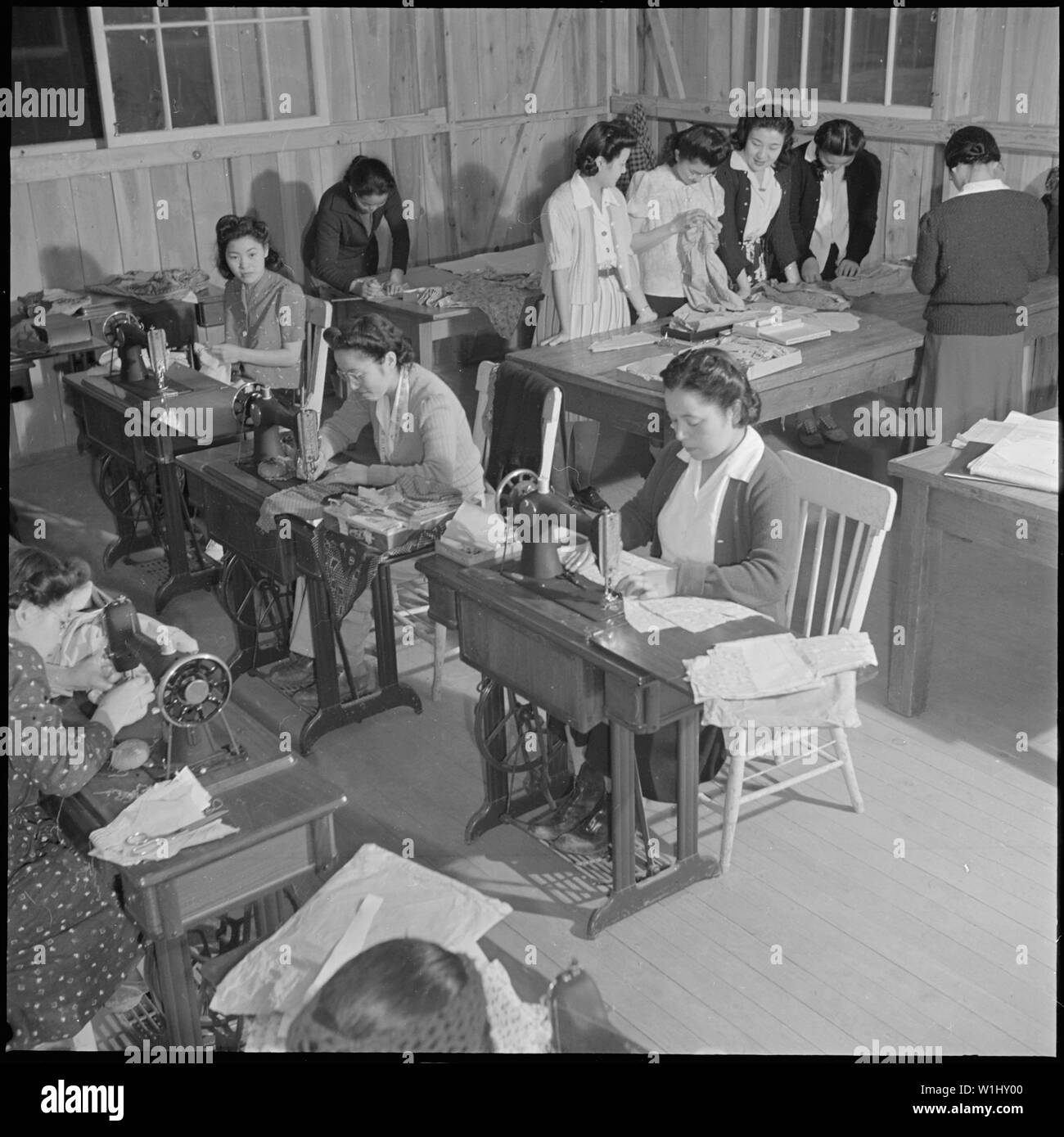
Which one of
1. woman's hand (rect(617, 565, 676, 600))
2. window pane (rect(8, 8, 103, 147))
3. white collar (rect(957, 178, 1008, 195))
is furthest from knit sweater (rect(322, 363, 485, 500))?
window pane (rect(8, 8, 103, 147))

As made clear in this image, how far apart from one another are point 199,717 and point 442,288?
4.21 meters

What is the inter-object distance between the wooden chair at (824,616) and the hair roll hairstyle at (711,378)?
0.34 m

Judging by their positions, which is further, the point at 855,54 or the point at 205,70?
the point at 855,54

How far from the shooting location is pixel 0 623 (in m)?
2.78

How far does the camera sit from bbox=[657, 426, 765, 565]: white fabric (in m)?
3.57

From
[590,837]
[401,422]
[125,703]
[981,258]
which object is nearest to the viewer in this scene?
[125,703]

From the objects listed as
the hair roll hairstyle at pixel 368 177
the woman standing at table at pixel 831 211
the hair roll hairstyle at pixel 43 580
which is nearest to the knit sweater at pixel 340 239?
the hair roll hairstyle at pixel 368 177

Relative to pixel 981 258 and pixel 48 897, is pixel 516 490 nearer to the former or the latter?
pixel 48 897

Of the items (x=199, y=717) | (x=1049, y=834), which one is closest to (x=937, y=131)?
(x=1049, y=834)

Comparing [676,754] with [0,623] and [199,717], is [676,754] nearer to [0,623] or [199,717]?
[199,717]

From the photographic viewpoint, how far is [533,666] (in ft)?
11.2

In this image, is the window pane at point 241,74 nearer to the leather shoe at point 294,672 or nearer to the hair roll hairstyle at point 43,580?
A: the leather shoe at point 294,672

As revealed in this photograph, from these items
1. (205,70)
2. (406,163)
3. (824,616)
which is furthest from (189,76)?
(824,616)

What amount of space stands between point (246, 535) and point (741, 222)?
2932 millimetres
